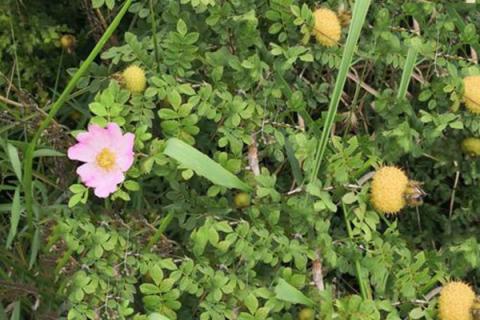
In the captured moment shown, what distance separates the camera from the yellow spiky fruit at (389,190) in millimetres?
1632

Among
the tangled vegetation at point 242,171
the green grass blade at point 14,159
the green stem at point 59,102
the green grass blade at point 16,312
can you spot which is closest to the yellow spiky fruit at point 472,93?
the tangled vegetation at point 242,171

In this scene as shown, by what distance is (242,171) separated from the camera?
173 cm

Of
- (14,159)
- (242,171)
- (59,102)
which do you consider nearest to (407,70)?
(242,171)

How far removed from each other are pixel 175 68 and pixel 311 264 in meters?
0.55

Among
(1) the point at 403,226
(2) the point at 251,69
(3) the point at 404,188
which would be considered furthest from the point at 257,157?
(1) the point at 403,226

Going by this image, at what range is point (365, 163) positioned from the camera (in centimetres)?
167

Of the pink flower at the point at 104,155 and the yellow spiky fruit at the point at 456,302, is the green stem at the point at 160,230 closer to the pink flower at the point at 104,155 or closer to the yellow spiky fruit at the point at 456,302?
the pink flower at the point at 104,155

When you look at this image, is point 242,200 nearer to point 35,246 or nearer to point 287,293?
point 287,293

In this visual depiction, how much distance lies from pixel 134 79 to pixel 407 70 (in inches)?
24.6

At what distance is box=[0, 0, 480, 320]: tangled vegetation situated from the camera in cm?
159

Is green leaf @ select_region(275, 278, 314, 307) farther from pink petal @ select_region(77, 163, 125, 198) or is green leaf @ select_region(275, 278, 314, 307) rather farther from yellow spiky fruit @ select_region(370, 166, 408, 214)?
pink petal @ select_region(77, 163, 125, 198)

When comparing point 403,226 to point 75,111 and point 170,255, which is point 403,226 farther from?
point 75,111

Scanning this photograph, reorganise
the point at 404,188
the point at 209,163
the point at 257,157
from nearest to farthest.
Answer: the point at 209,163, the point at 404,188, the point at 257,157

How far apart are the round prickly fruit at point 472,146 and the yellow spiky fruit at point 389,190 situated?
0.38m
